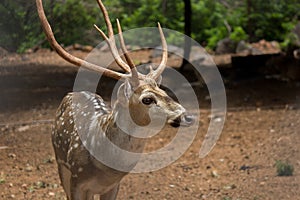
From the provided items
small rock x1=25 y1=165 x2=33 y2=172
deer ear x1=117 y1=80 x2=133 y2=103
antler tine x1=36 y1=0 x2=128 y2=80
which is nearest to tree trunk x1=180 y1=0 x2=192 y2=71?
small rock x1=25 y1=165 x2=33 y2=172

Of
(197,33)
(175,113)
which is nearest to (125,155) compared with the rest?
(175,113)

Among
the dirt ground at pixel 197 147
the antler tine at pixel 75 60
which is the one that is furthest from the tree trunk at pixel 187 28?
the antler tine at pixel 75 60

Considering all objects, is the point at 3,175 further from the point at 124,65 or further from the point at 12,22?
the point at 124,65

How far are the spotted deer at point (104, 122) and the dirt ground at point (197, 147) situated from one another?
1120 mm

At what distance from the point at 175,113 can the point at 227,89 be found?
6251mm

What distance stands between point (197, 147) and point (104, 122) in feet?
10.4

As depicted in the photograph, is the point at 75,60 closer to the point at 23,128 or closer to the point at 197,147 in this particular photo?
the point at 197,147

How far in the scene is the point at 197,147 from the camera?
6852 millimetres

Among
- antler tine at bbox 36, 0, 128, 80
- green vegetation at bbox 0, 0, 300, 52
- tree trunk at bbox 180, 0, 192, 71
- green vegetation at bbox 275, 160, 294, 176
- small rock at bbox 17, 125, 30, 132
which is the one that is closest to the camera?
antler tine at bbox 36, 0, 128, 80

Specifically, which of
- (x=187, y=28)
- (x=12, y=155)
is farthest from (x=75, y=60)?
(x=187, y=28)

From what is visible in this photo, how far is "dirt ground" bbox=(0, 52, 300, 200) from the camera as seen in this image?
17.5ft

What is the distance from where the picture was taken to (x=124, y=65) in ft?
12.2

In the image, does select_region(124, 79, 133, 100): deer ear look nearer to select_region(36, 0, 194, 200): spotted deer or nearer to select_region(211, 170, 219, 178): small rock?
select_region(36, 0, 194, 200): spotted deer

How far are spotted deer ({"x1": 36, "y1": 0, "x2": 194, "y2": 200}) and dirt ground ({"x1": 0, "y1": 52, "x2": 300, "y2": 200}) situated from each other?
3.68ft
